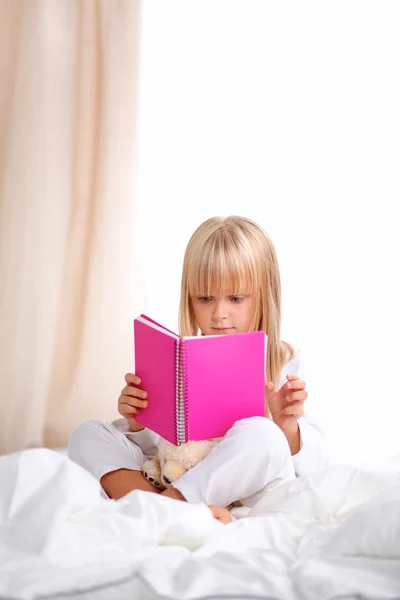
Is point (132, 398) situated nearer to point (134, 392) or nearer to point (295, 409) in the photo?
point (134, 392)

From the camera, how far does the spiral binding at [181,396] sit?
1.42 metres

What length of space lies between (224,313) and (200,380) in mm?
225

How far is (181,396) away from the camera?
145cm

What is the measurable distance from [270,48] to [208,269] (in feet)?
3.12

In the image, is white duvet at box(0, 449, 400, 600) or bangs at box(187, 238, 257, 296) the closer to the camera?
white duvet at box(0, 449, 400, 600)

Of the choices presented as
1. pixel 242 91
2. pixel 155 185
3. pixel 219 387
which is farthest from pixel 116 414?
pixel 242 91

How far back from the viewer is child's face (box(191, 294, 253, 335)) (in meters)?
1.64

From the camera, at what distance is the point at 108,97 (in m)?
2.19

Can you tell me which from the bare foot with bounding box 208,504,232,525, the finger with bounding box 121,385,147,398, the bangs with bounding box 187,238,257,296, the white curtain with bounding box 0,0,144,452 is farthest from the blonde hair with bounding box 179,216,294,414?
the white curtain with bounding box 0,0,144,452

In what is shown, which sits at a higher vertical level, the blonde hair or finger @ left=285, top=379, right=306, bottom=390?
the blonde hair

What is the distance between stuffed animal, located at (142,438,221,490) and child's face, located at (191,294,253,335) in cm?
→ 24

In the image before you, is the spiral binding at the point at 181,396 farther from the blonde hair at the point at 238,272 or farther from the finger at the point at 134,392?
the blonde hair at the point at 238,272

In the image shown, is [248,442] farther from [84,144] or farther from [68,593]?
[84,144]

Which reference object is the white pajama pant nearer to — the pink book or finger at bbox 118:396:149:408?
the pink book
